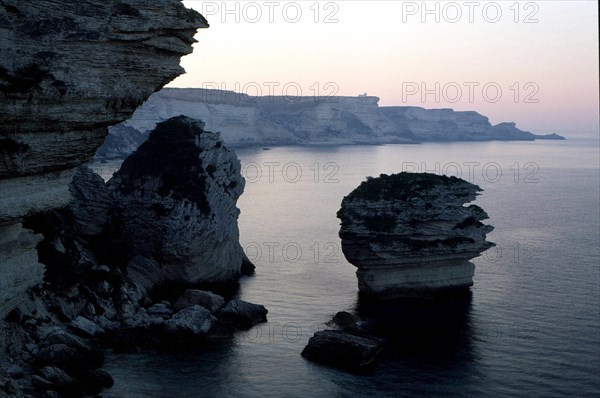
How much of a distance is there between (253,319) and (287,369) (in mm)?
10132

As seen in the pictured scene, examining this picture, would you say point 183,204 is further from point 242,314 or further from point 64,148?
point 64,148

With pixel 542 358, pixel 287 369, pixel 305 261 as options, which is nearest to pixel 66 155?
pixel 287 369

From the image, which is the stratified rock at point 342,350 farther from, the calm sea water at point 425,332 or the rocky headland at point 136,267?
the rocky headland at point 136,267

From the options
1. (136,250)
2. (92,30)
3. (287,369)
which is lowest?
(287,369)

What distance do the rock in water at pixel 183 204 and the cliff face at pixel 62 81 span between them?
31.6m

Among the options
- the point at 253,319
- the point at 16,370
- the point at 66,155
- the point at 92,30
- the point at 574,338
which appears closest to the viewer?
the point at 92,30

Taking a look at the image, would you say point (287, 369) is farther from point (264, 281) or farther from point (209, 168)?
point (209, 168)

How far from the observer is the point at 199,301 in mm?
54781

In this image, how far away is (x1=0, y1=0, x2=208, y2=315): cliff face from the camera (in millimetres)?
26188

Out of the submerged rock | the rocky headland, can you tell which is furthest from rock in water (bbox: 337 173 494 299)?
the submerged rock

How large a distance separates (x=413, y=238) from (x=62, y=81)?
38.7 meters

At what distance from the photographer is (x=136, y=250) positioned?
210 feet

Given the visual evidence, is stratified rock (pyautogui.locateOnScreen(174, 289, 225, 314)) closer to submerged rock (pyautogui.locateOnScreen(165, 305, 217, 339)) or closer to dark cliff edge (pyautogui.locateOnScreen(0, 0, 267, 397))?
submerged rock (pyautogui.locateOnScreen(165, 305, 217, 339))

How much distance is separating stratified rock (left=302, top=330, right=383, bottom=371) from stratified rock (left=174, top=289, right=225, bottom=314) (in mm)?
11176
